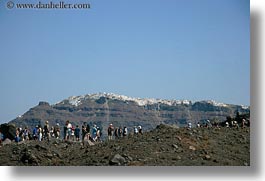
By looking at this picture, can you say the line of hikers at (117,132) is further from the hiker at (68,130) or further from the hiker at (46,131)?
the hiker at (46,131)

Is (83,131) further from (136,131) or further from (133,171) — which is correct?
(133,171)

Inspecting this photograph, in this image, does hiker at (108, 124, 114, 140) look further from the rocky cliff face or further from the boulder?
the boulder

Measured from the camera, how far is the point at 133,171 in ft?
58.3

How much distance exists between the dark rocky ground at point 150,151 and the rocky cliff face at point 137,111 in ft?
4.33

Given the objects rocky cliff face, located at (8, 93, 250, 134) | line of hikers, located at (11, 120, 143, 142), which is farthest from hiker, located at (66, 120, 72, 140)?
rocky cliff face, located at (8, 93, 250, 134)

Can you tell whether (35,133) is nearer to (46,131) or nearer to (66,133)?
(46,131)

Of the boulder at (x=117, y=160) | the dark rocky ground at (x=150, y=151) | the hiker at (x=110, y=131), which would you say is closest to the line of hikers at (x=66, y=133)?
the hiker at (x=110, y=131)

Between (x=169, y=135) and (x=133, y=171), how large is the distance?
8.90ft

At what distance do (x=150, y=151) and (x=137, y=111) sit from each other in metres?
6.74

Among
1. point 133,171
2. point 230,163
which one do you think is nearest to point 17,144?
point 133,171

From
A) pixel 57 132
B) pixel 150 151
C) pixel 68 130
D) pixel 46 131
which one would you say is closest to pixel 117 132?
pixel 68 130

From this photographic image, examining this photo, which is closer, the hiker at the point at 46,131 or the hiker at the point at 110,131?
the hiker at the point at 46,131

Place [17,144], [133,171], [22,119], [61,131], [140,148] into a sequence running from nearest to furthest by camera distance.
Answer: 1. [133,171]
2. [140,148]
3. [17,144]
4. [22,119]
5. [61,131]

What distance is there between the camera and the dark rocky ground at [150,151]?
18.2 m
